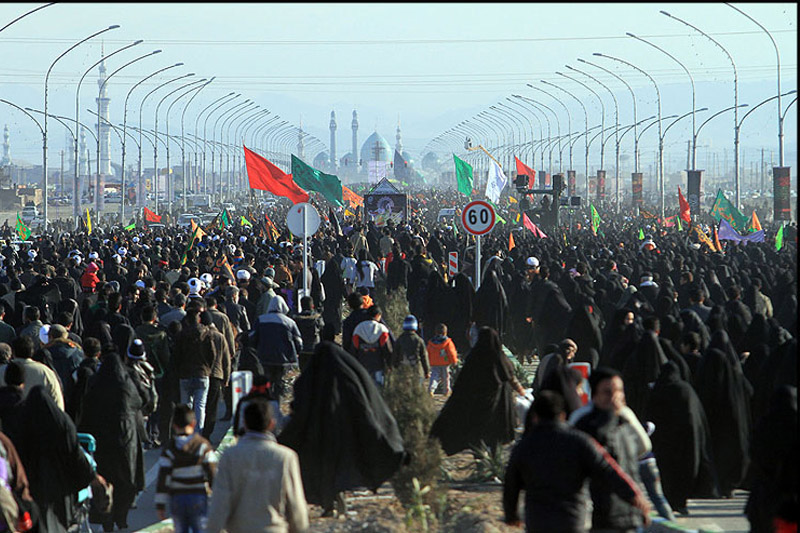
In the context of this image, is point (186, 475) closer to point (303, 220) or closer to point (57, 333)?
point (57, 333)

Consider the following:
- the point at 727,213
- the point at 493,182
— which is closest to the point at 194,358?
the point at 493,182

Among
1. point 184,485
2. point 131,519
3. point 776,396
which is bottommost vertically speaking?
point 131,519

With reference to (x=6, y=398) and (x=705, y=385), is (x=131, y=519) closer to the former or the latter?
(x=6, y=398)

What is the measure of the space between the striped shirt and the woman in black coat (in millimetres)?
2048

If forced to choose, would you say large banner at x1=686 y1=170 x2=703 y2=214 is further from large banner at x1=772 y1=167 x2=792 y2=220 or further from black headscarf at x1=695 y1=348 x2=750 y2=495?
black headscarf at x1=695 y1=348 x2=750 y2=495

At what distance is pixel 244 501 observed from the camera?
627cm

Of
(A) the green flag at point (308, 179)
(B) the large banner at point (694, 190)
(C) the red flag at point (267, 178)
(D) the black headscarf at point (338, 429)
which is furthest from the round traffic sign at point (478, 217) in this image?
(B) the large banner at point (694, 190)

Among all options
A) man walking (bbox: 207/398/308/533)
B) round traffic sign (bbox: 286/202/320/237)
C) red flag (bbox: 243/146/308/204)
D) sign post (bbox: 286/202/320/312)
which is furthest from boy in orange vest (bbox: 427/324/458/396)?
red flag (bbox: 243/146/308/204)

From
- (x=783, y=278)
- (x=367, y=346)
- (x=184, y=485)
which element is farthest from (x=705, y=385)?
(x=783, y=278)

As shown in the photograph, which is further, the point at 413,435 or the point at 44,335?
the point at 44,335

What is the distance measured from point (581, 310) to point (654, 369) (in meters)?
3.03

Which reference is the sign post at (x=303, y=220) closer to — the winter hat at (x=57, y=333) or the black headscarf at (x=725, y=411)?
the winter hat at (x=57, y=333)

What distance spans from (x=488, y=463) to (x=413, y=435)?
1.03 meters

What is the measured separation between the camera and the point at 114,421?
9492mm
